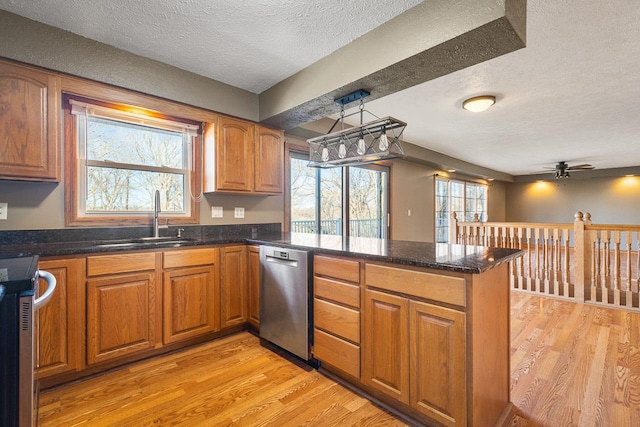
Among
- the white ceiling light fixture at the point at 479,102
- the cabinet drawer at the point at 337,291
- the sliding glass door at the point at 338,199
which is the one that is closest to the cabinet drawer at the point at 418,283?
the cabinet drawer at the point at 337,291

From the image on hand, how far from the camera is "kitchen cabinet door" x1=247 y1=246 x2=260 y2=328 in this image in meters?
2.73

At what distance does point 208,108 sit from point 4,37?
1319mm

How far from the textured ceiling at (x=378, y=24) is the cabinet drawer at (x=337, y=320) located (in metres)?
1.87

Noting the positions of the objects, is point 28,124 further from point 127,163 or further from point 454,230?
point 454,230

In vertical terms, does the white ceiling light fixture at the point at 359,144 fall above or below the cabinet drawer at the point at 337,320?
above

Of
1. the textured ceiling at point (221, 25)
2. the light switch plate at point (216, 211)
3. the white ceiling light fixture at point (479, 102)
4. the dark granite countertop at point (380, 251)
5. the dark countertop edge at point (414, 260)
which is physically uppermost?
the textured ceiling at point (221, 25)

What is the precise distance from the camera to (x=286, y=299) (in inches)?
93.2

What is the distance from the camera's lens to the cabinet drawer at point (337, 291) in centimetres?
191

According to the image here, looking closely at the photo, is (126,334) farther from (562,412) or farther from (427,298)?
(562,412)

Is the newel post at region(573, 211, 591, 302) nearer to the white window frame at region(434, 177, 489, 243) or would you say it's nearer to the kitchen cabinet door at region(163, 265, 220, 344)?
the white window frame at region(434, 177, 489, 243)

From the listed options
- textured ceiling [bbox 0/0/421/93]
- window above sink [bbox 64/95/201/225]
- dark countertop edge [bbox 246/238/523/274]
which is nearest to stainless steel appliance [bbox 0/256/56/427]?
dark countertop edge [bbox 246/238/523/274]

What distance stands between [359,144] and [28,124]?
2212mm

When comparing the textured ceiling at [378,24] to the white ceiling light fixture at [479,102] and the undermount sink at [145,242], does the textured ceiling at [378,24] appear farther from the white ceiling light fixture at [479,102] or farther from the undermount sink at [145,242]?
the undermount sink at [145,242]

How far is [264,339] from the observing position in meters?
2.69
